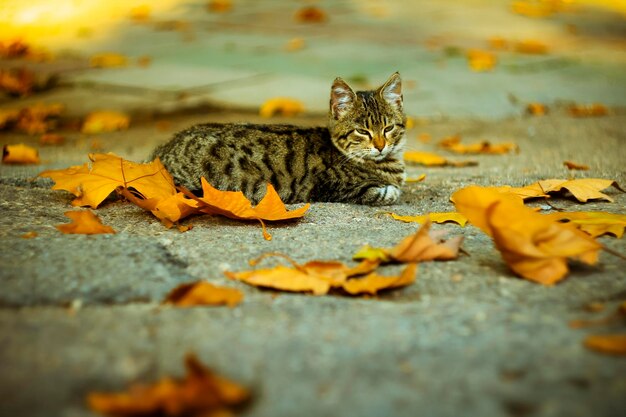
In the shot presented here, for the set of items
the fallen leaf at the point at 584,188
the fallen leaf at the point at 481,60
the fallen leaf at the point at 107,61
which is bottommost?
the fallen leaf at the point at 584,188

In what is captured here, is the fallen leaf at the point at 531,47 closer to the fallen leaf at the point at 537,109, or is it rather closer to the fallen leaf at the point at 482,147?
the fallen leaf at the point at 537,109

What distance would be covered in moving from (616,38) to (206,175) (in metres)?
7.89

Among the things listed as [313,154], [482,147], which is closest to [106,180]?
[313,154]

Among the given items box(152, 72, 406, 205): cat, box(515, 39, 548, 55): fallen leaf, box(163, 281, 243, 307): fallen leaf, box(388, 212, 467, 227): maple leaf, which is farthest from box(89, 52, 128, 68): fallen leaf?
box(163, 281, 243, 307): fallen leaf

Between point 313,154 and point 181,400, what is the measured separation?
2752mm

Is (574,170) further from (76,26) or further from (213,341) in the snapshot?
(76,26)

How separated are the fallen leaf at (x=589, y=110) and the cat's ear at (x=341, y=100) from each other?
289 cm

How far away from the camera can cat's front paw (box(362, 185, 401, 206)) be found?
367 centimetres

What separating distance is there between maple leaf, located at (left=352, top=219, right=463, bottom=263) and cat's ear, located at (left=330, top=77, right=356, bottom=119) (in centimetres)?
191

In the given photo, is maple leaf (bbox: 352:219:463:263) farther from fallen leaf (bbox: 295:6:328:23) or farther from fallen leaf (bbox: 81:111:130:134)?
fallen leaf (bbox: 295:6:328:23)

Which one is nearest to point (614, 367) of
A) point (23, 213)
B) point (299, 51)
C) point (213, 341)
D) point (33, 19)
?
point (213, 341)

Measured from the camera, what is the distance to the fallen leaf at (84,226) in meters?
2.58

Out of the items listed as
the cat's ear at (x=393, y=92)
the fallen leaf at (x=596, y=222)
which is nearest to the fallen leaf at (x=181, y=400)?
the fallen leaf at (x=596, y=222)

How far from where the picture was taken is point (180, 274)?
224cm
